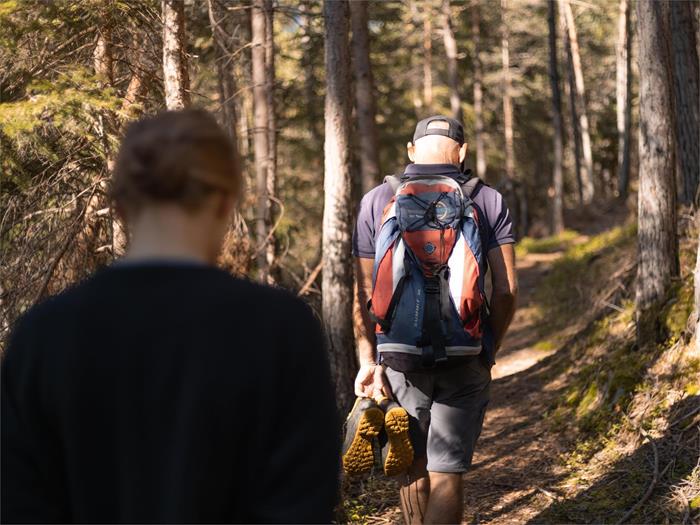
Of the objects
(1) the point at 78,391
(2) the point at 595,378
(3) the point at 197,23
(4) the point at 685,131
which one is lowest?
(2) the point at 595,378

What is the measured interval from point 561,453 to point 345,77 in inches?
145

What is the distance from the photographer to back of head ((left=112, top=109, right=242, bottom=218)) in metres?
1.84

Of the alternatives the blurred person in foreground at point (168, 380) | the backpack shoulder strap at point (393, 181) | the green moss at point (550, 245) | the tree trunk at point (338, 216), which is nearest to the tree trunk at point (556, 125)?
the green moss at point (550, 245)

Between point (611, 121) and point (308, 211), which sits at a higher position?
point (611, 121)

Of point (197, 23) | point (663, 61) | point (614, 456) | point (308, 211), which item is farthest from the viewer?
point (308, 211)

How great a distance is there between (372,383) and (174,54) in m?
3.86

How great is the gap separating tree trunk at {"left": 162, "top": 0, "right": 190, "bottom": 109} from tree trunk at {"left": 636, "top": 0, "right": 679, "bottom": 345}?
404 centimetres

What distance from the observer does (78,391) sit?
179 centimetres

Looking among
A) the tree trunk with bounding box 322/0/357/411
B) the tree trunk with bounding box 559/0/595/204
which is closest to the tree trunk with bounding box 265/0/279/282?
the tree trunk with bounding box 322/0/357/411

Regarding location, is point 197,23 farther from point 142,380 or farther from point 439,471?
point 142,380

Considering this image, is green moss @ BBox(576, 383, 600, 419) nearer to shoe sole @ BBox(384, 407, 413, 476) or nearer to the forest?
the forest

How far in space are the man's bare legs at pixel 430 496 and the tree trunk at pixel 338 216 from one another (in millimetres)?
3181

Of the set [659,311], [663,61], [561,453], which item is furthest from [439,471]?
[663,61]

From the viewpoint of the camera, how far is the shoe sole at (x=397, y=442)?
3.88 m
